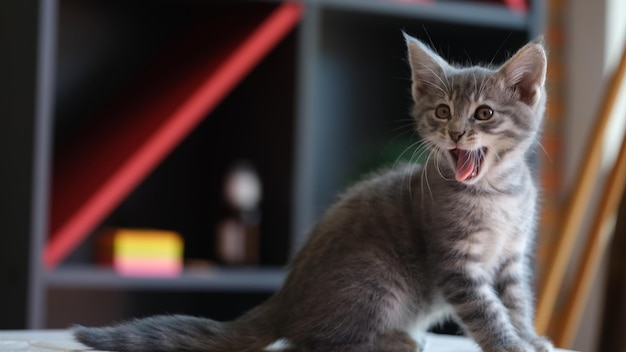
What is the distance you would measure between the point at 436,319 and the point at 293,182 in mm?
931

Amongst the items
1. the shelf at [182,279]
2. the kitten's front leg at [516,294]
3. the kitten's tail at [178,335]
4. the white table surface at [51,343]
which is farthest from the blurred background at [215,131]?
the kitten's tail at [178,335]

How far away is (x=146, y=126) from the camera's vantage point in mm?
2217

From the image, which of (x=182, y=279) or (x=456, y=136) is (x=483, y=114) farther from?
(x=182, y=279)

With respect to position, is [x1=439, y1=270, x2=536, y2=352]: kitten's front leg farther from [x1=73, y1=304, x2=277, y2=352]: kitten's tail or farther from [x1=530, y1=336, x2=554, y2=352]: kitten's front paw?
[x1=73, y1=304, x2=277, y2=352]: kitten's tail

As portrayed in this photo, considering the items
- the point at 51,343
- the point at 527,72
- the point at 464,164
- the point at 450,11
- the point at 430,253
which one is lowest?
the point at 51,343

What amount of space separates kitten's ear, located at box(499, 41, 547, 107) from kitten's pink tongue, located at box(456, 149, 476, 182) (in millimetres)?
114

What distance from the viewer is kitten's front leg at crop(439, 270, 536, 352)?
1189 millimetres

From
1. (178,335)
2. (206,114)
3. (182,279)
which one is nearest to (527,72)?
(178,335)

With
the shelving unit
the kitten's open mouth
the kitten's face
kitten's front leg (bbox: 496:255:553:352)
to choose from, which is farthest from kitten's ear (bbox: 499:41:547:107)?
the shelving unit

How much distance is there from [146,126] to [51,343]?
100cm

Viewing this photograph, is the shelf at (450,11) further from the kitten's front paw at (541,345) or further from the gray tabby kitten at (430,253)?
the kitten's front paw at (541,345)

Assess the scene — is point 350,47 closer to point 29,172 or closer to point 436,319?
point 29,172

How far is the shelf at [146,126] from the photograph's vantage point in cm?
209

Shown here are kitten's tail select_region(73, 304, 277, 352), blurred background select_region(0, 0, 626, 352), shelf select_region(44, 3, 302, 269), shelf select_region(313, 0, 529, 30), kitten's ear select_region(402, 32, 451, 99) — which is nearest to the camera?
kitten's tail select_region(73, 304, 277, 352)
